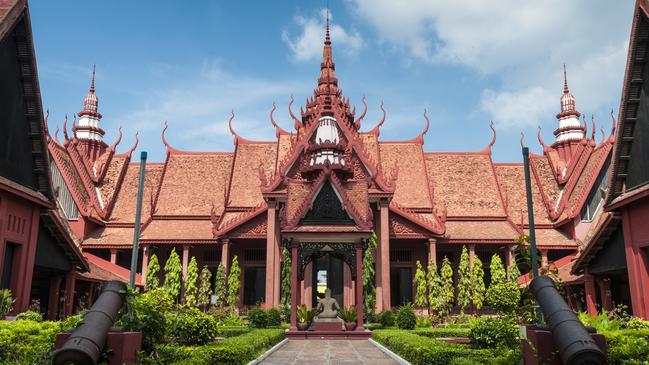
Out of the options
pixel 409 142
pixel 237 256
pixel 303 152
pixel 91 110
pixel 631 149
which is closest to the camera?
pixel 631 149

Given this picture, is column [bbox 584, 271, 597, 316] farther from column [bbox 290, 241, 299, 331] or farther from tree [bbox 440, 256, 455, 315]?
column [bbox 290, 241, 299, 331]

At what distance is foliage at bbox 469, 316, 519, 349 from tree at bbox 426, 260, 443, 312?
1214 cm

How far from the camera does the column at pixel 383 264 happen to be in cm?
2191

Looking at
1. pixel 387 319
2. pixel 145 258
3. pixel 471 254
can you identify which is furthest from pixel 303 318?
pixel 145 258

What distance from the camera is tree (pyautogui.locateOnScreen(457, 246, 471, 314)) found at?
2359 cm

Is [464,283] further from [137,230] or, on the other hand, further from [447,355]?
[137,230]

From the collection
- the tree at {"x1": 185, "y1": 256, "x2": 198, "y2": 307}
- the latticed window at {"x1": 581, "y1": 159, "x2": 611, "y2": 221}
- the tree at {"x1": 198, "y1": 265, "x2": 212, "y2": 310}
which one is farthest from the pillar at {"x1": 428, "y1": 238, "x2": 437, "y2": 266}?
the tree at {"x1": 185, "y1": 256, "x2": 198, "y2": 307}

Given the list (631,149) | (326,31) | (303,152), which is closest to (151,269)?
(303,152)

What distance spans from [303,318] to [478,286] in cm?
997

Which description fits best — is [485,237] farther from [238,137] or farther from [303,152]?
[238,137]

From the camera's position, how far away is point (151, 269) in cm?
2428

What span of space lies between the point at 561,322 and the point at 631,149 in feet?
31.0

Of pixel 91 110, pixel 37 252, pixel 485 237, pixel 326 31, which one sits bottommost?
pixel 37 252

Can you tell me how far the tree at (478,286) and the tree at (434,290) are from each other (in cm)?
155
